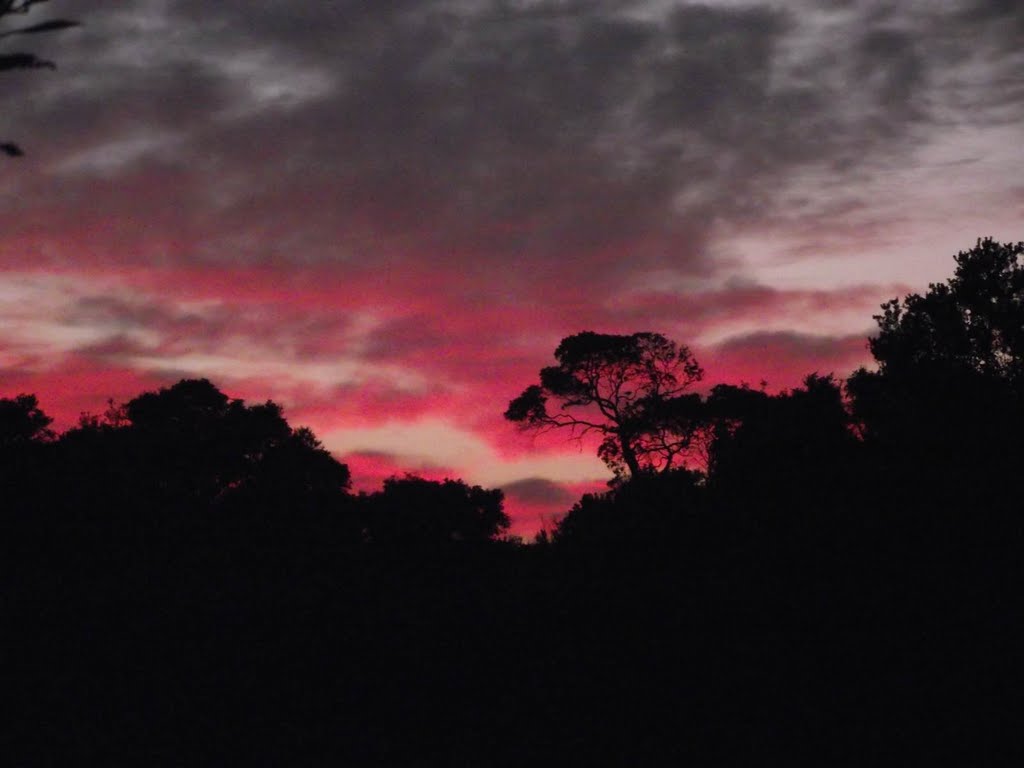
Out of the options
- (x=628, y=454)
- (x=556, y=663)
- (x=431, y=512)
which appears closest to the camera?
(x=556, y=663)

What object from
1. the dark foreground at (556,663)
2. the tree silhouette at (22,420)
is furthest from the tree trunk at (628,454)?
the tree silhouette at (22,420)

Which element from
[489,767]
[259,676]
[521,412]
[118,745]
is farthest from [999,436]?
[521,412]

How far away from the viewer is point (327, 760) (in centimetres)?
1836

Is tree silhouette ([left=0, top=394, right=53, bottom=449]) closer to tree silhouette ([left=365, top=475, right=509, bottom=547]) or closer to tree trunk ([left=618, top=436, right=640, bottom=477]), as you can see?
tree silhouette ([left=365, top=475, right=509, bottom=547])

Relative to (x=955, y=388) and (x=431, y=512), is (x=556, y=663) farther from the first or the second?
(x=431, y=512)

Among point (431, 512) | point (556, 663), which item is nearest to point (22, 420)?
point (431, 512)

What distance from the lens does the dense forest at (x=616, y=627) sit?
17688mm

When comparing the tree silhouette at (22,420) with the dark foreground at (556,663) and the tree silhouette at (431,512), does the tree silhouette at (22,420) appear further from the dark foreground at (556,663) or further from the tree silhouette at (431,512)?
the dark foreground at (556,663)

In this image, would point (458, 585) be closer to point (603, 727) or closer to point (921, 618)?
point (603, 727)

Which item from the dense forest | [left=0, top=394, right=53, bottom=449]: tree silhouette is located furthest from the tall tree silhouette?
[left=0, top=394, right=53, bottom=449]: tree silhouette

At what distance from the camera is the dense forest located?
17688mm

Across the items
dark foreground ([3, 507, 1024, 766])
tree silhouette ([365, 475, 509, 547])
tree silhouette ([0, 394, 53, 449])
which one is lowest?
dark foreground ([3, 507, 1024, 766])

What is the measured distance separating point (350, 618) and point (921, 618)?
→ 14.3 metres

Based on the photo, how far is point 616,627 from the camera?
21734mm
